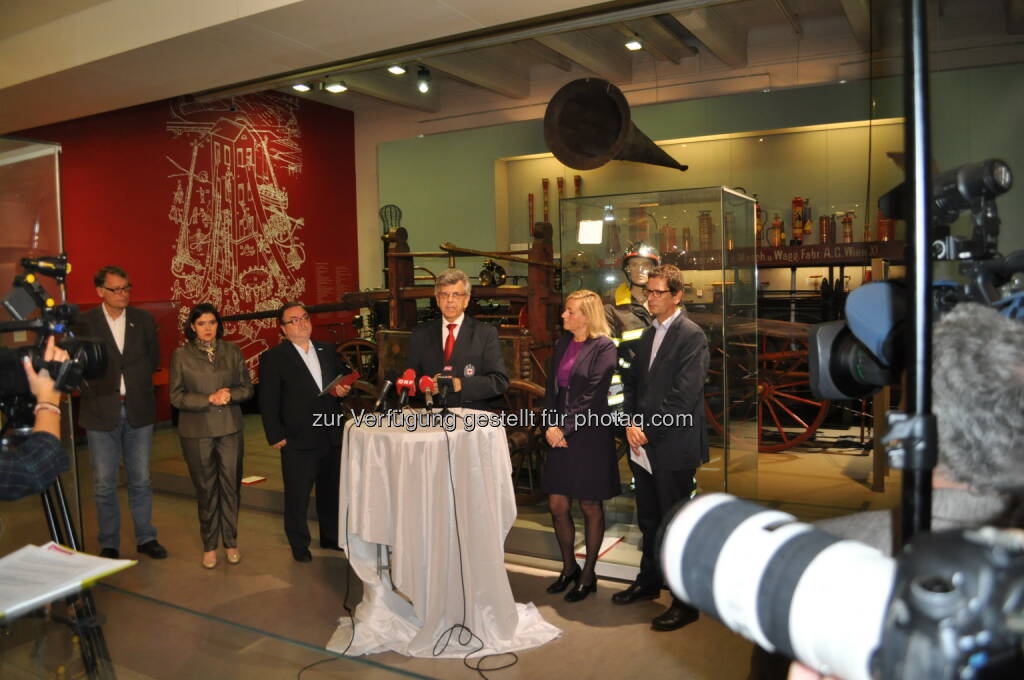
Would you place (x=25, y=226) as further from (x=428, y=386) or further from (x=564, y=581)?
(x=564, y=581)

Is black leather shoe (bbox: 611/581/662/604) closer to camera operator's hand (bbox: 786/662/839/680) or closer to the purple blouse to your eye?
the purple blouse

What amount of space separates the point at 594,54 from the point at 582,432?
554cm

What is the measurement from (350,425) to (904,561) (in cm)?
299

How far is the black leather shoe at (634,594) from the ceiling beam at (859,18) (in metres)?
4.51

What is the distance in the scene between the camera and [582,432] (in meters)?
3.73

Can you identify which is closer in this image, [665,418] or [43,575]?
[43,575]

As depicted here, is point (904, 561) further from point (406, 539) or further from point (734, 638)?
point (734, 638)

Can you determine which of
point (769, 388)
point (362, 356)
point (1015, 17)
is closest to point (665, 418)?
point (1015, 17)

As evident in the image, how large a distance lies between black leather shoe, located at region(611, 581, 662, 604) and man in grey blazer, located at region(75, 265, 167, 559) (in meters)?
2.72

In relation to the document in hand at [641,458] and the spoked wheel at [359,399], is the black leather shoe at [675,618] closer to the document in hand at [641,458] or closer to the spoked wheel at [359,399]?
the document in hand at [641,458]

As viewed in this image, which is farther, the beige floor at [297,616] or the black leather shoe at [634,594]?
the black leather shoe at [634,594]

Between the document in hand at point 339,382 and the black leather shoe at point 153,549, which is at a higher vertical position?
the document in hand at point 339,382

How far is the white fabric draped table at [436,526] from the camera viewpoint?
3176mm

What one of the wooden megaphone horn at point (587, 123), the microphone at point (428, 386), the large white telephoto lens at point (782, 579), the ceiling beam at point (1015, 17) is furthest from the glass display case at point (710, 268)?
the large white telephoto lens at point (782, 579)
